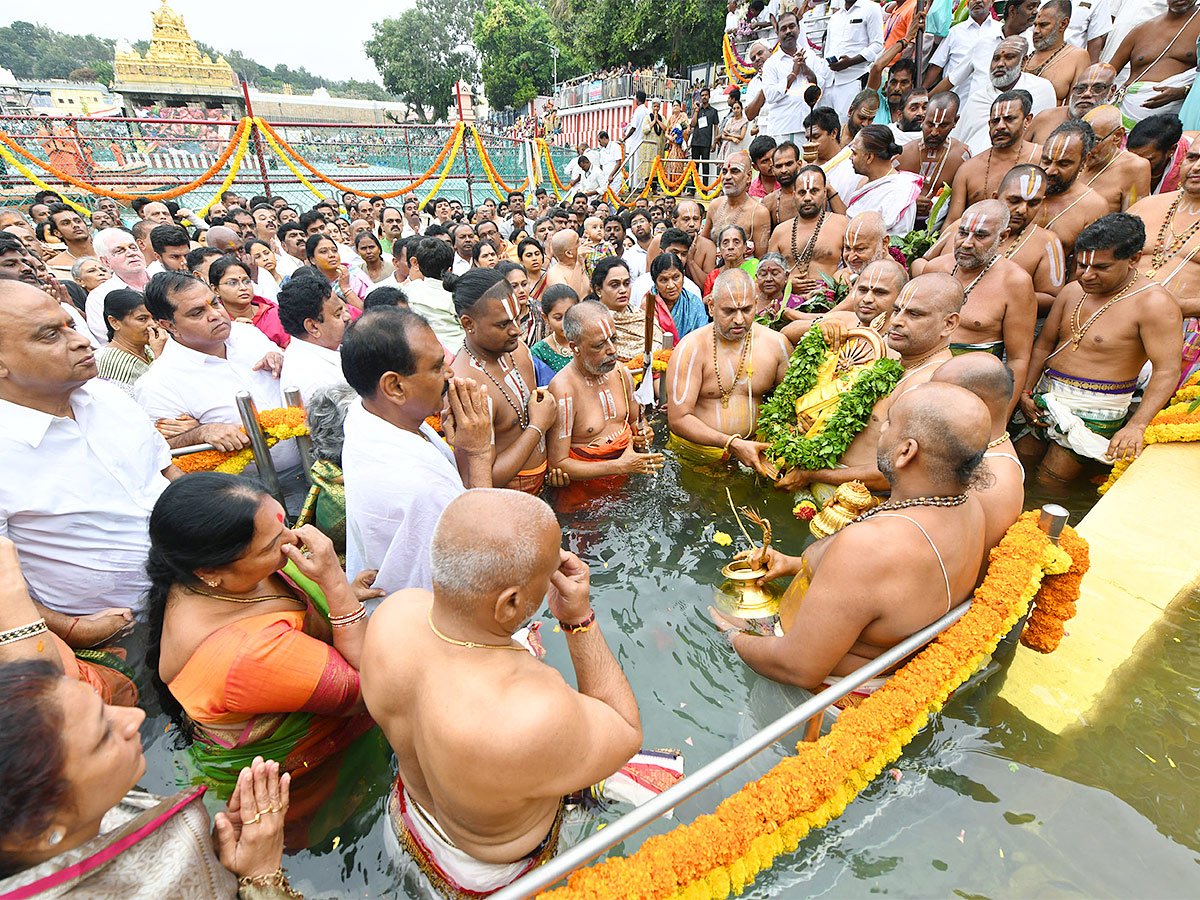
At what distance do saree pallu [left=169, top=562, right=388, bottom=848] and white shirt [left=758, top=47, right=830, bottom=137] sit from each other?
11.6 m

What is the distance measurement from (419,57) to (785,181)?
192 feet

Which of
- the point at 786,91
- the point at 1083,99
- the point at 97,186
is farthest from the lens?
the point at 97,186

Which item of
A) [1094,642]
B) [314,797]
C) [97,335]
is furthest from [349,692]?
[97,335]

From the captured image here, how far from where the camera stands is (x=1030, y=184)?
4699 millimetres

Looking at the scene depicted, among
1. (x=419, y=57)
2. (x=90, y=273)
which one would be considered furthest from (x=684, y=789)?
(x=419, y=57)

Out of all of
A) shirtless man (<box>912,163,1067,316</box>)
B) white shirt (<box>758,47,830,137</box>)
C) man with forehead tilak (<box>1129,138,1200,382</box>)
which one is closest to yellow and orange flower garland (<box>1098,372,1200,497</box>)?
man with forehead tilak (<box>1129,138,1200,382</box>)

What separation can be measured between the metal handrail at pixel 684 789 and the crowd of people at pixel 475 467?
13 cm

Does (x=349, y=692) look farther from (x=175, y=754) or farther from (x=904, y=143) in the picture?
(x=904, y=143)

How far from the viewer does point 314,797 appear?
243cm

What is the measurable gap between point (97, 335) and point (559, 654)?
5534 mm

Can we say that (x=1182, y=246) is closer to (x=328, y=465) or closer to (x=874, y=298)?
(x=874, y=298)

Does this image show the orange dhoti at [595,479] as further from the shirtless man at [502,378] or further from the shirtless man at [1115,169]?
the shirtless man at [1115,169]

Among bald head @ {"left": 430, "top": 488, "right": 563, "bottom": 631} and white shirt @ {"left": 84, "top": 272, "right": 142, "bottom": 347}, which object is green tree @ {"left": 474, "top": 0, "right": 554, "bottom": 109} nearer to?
white shirt @ {"left": 84, "top": 272, "right": 142, "bottom": 347}

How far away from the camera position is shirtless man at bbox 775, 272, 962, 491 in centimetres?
354
